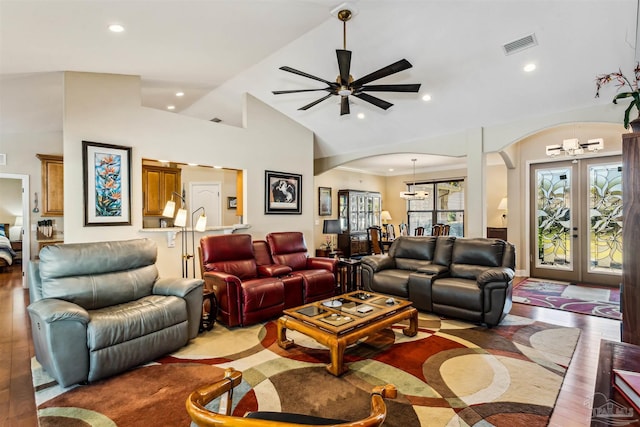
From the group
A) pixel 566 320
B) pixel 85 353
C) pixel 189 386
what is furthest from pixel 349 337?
pixel 566 320

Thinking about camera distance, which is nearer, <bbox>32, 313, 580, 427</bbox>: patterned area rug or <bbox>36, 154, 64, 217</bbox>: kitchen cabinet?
<bbox>32, 313, 580, 427</bbox>: patterned area rug

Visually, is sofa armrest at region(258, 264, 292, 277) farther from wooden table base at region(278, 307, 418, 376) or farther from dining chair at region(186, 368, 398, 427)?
dining chair at region(186, 368, 398, 427)

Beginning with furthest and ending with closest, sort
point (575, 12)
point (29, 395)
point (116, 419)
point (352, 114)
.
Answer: point (352, 114)
point (575, 12)
point (29, 395)
point (116, 419)

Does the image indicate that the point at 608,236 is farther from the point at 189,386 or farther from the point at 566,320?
the point at 189,386

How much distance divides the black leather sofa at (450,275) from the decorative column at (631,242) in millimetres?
1142

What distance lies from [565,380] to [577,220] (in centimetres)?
467

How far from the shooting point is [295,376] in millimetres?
2570

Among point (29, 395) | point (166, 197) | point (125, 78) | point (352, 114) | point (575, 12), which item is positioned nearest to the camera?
point (29, 395)

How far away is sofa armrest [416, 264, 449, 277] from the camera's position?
14.0 feet

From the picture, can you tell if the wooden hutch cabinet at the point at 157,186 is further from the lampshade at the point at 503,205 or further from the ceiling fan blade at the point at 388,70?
the lampshade at the point at 503,205

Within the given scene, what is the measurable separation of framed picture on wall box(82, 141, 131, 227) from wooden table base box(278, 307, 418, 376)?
2.83 meters

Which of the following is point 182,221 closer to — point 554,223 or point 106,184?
point 106,184

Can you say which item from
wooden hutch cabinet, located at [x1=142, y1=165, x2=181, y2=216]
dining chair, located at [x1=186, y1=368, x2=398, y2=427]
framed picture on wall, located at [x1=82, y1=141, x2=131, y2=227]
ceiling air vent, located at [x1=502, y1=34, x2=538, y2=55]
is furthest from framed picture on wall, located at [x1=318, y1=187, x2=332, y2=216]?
dining chair, located at [x1=186, y1=368, x2=398, y2=427]

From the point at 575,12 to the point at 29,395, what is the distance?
18.7 feet
